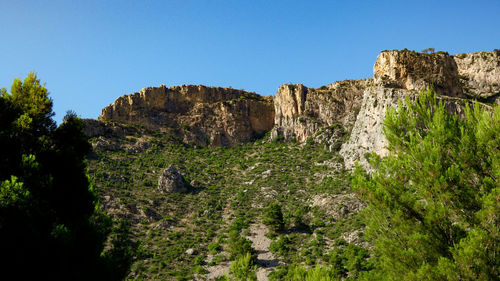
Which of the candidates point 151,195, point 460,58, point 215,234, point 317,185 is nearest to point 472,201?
point 215,234

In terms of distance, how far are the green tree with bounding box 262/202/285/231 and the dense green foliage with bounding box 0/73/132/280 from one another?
88.3 ft

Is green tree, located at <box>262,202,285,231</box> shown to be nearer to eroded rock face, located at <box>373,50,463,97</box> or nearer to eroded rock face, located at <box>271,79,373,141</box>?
eroded rock face, located at <box>271,79,373,141</box>

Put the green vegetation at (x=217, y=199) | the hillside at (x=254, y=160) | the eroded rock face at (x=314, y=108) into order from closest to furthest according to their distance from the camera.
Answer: the green vegetation at (x=217, y=199) < the hillside at (x=254, y=160) < the eroded rock face at (x=314, y=108)

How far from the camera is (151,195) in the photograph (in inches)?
1682

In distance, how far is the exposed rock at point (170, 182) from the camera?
4412cm

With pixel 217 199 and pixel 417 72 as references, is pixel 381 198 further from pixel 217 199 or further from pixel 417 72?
pixel 417 72

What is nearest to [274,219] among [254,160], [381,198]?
[254,160]

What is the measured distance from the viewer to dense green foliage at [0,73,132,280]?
7.08m

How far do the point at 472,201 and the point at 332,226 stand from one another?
1042 inches

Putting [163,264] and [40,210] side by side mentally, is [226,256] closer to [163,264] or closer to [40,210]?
[163,264]

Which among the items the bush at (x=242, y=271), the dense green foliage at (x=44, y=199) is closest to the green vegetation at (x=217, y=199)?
the bush at (x=242, y=271)

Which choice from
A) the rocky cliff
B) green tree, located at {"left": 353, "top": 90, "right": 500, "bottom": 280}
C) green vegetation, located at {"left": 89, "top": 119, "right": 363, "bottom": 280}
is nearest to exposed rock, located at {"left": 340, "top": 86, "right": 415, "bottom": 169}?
the rocky cliff

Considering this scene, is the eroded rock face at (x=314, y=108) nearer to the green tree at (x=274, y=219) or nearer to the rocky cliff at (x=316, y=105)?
the rocky cliff at (x=316, y=105)

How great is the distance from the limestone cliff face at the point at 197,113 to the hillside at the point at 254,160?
211mm
